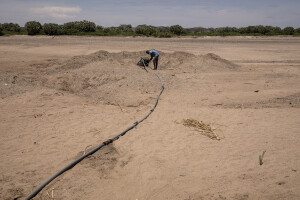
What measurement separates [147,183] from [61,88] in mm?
6814

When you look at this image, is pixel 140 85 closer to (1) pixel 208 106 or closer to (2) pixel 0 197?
(1) pixel 208 106

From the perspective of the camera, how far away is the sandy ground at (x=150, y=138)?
3568 mm

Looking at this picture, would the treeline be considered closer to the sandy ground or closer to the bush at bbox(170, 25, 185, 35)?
the bush at bbox(170, 25, 185, 35)

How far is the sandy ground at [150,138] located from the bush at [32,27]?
24141 millimetres

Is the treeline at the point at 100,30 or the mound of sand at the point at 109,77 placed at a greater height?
the treeline at the point at 100,30

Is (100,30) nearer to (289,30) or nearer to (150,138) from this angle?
(289,30)

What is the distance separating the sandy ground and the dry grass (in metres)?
0.14

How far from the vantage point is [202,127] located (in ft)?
18.5

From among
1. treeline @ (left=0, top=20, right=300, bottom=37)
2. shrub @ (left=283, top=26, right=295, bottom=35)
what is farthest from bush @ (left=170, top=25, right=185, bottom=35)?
shrub @ (left=283, top=26, right=295, bottom=35)

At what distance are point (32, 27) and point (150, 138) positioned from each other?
1234 inches

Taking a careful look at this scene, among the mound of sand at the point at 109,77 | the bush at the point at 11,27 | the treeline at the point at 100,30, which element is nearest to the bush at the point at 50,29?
the treeline at the point at 100,30

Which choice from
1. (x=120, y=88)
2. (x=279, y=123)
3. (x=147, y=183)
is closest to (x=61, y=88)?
(x=120, y=88)

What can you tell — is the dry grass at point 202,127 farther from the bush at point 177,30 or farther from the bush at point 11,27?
the bush at point 11,27

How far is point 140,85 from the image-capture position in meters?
8.96
